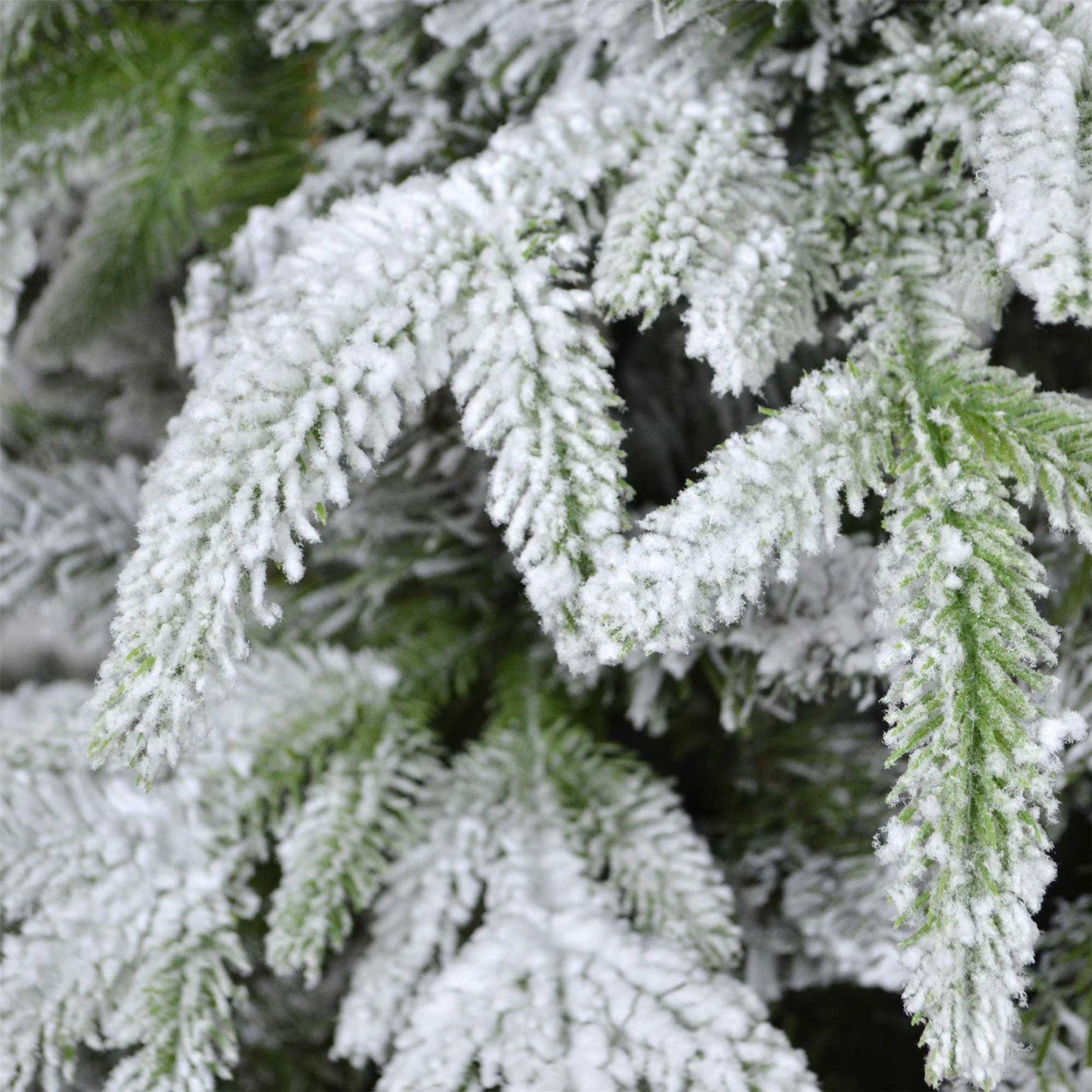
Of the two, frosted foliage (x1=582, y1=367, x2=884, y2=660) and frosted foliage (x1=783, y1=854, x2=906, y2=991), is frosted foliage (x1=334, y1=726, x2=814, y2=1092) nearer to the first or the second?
frosted foliage (x1=783, y1=854, x2=906, y2=991)

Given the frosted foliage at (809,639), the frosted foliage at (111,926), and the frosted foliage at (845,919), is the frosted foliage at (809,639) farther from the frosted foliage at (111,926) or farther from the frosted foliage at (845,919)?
the frosted foliage at (111,926)

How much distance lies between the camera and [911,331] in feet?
1.52

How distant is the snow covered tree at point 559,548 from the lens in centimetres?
38

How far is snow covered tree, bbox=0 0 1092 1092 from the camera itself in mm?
378

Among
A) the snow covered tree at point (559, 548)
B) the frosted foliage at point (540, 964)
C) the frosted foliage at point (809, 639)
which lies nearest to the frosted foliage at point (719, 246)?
the snow covered tree at point (559, 548)

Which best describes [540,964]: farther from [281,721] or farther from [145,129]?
[145,129]

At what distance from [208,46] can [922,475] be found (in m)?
0.68

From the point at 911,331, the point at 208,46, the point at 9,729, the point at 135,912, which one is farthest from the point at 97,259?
the point at 911,331

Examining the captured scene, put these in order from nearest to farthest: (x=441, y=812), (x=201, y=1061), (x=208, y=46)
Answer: (x=201, y=1061)
(x=441, y=812)
(x=208, y=46)

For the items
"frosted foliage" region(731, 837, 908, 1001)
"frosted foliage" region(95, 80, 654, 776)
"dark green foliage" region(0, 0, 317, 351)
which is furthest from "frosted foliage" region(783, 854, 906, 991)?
"dark green foliage" region(0, 0, 317, 351)

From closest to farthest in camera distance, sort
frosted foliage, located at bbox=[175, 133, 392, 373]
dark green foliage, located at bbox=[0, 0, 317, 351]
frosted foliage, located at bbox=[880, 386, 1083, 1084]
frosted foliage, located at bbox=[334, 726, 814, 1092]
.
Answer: frosted foliage, located at bbox=[880, 386, 1083, 1084] → frosted foliage, located at bbox=[334, 726, 814, 1092] → frosted foliage, located at bbox=[175, 133, 392, 373] → dark green foliage, located at bbox=[0, 0, 317, 351]

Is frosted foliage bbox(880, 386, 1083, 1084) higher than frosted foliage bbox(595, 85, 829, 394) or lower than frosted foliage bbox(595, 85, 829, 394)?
lower

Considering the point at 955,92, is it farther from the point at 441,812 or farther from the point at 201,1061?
the point at 201,1061

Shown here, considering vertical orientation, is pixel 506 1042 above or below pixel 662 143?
below
